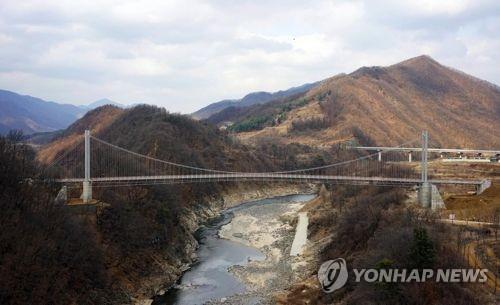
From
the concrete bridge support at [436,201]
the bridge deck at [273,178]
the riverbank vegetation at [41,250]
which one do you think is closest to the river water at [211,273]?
the riverbank vegetation at [41,250]

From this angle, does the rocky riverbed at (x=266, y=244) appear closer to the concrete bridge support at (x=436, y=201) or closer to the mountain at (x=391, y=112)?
the concrete bridge support at (x=436, y=201)

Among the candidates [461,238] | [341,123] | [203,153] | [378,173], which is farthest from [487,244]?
[341,123]

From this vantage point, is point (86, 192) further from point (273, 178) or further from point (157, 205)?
point (273, 178)

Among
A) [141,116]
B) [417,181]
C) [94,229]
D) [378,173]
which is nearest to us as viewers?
[94,229]

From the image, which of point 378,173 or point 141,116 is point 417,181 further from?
point 141,116

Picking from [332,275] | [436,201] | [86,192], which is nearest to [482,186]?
[436,201]

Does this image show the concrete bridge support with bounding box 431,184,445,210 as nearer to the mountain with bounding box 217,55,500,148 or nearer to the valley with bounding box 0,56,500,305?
the valley with bounding box 0,56,500,305

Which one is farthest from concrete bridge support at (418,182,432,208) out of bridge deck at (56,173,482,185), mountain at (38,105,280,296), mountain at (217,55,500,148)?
mountain at (217,55,500,148)
